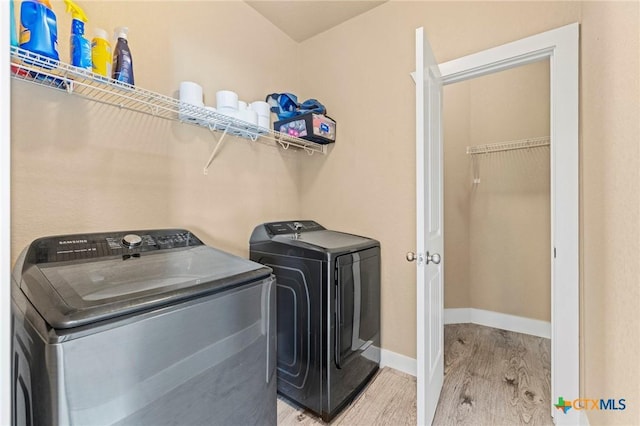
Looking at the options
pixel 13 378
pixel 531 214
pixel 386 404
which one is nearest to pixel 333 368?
pixel 386 404

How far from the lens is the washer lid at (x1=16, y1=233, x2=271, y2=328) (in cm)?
70

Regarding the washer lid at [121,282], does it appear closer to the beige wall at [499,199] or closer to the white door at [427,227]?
the white door at [427,227]

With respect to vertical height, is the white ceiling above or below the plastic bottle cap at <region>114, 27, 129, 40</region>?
above

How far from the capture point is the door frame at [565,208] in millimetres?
1499

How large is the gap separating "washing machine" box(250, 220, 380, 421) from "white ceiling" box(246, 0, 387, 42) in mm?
1611

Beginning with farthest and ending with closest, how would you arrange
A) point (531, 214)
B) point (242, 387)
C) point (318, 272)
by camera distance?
point (531, 214), point (318, 272), point (242, 387)

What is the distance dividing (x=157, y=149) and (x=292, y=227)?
3.28ft

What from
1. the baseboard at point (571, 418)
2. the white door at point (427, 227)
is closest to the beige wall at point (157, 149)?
the white door at point (427, 227)

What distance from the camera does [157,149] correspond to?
1.56m

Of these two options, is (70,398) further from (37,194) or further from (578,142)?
(578,142)

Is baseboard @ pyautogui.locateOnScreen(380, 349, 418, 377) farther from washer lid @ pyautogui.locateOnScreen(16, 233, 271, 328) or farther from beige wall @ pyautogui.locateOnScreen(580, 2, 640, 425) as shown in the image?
washer lid @ pyautogui.locateOnScreen(16, 233, 271, 328)

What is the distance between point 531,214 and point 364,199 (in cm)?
171

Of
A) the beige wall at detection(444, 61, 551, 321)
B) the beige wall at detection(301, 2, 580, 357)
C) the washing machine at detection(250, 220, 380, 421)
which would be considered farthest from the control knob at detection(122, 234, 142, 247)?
the beige wall at detection(444, 61, 551, 321)

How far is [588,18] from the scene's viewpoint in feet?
4.56
